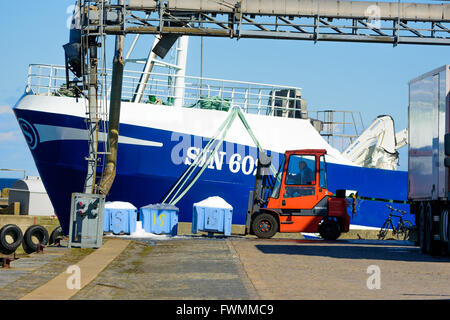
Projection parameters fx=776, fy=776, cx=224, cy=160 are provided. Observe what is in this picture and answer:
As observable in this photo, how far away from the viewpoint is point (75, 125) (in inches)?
1152

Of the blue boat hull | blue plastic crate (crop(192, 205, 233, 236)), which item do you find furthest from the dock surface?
the blue boat hull

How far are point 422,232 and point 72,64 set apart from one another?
39.1 feet

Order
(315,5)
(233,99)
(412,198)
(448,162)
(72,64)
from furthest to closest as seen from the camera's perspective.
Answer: (233,99), (315,5), (72,64), (412,198), (448,162)

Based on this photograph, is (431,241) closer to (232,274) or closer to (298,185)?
(232,274)

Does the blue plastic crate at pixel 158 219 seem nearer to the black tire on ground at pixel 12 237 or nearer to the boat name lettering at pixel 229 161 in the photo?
the boat name lettering at pixel 229 161

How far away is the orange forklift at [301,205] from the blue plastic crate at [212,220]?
1.16 metres

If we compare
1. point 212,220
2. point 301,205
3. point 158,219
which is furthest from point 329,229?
point 158,219

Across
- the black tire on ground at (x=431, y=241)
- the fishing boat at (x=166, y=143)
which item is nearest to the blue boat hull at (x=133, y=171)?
the fishing boat at (x=166, y=143)

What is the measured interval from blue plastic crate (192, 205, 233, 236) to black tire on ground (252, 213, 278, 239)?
1.34 meters

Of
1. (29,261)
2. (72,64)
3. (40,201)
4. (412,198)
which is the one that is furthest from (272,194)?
(40,201)

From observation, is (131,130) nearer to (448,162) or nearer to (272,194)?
(272,194)

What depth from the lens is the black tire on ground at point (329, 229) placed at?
24406 millimetres

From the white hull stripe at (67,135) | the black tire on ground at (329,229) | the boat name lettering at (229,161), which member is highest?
the white hull stripe at (67,135)

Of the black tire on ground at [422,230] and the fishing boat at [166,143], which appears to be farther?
the fishing boat at [166,143]
